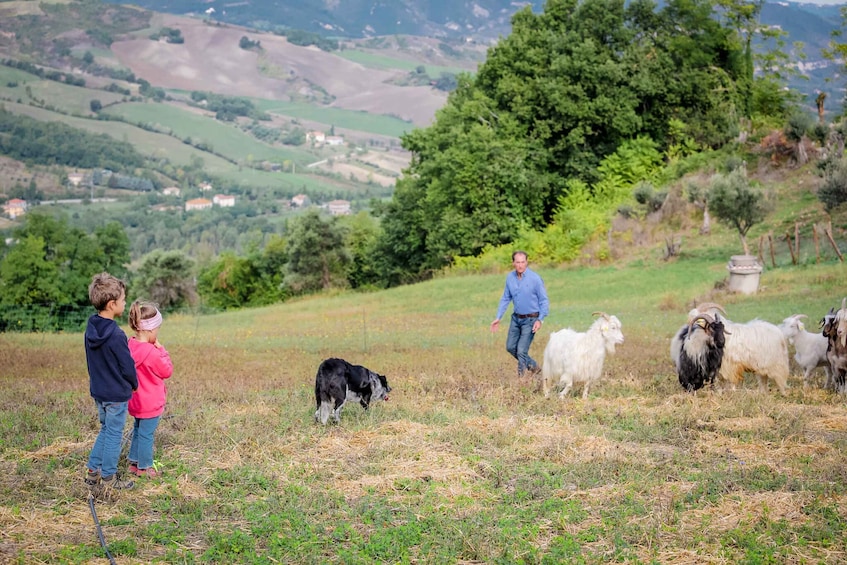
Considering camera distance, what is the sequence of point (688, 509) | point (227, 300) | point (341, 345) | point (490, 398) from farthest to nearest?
point (227, 300)
point (341, 345)
point (490, 398)
point (688, 509)

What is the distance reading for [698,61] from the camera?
174 ft

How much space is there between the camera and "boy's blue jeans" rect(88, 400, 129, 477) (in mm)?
8969

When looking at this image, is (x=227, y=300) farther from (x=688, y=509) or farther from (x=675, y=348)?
(x=688, y=509)

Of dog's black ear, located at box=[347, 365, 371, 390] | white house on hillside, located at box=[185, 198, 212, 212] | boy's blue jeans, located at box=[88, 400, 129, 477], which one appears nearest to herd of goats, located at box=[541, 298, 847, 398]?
dog's black ear, located at box=[347, 365, 371, 390]

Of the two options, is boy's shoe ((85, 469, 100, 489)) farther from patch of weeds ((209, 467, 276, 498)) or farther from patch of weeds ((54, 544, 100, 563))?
patch of weeds ((54, 544, 100, 563))

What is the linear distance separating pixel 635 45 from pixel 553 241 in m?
16.8

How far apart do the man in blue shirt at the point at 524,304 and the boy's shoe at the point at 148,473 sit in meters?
6.81

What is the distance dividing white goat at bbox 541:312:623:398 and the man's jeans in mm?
902

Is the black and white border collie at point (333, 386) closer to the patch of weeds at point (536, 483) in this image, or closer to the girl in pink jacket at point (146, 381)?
the girl in pink jacket at point (146, 381)

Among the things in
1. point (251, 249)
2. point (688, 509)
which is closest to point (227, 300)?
point (251, 249)

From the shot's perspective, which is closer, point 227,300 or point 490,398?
point 490,398

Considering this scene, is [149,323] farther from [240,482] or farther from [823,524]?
[823,524]

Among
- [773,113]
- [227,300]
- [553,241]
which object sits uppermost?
[773,113]

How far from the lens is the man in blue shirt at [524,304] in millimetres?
14836
